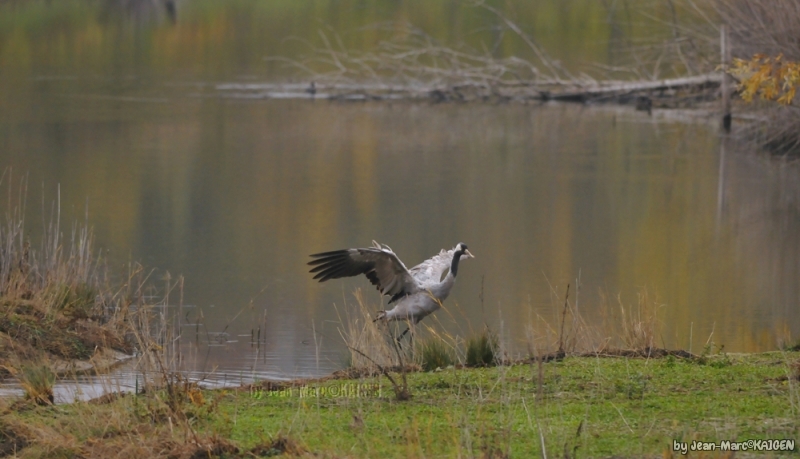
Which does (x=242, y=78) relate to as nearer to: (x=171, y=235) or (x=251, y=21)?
(x=251, y=21)

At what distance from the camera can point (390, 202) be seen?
70.6ft

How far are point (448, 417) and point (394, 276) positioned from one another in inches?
133

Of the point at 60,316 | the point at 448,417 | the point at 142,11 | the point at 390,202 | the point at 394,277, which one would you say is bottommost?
the point at 390,202

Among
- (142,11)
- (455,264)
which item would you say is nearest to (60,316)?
(455,264)

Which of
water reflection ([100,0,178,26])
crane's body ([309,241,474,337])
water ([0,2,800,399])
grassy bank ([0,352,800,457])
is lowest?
water ([0,2,800,399])

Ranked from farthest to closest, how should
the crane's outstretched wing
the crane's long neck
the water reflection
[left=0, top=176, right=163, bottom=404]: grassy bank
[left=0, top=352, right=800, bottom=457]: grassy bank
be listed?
the water reflection, the crane's long neck, [left=0, top=176, right=163, bottom=404]: grassy bank, the crane's outstretched wing, [left=0, top=352, right=800, bottom=457]: grassy bank

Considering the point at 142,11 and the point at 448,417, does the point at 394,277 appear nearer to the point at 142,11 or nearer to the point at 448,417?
the point at 448,417

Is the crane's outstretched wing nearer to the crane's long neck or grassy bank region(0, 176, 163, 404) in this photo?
the crane's long neck

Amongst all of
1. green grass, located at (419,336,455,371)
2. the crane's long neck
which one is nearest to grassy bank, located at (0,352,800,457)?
green grass, located at (419,336,455,371)

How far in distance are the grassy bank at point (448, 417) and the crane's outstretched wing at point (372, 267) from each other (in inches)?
56.3

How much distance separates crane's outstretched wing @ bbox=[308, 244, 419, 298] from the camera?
9430 millimetres

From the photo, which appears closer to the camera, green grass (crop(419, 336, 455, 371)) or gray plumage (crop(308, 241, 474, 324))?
green grass (crop(419, 336, 455, 371))

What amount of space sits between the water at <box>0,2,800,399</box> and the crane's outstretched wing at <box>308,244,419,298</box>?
0.79 meters

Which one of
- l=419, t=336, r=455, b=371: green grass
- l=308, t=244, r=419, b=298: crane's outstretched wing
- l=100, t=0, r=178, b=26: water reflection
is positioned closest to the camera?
l=419, t=336, r=455, b=371: green grass
